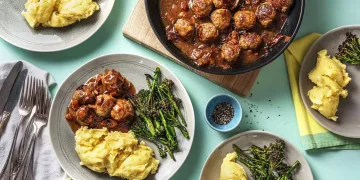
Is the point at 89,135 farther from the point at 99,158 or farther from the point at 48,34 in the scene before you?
the point at 48,34

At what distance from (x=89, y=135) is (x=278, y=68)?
197 centimetres

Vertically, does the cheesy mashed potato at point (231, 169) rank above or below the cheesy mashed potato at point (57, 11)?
below

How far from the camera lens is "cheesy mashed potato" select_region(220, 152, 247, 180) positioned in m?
4.96

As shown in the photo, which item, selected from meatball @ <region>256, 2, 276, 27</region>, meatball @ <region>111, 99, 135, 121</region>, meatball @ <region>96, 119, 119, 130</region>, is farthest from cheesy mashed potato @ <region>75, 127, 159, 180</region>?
meatball @ <region>256, 2, 276, 27</region>

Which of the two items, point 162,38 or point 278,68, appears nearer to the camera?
point 162,38

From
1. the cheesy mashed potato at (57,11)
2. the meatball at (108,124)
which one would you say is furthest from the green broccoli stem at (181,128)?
the cheesy mashed potato at (57,11)

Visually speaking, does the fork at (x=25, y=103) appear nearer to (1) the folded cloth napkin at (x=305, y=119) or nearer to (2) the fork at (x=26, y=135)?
(2) the fork at (x=26, y=135)

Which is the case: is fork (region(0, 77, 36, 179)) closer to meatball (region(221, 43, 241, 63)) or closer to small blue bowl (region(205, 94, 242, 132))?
small blue bowl (region(205, 94, 242, 132))

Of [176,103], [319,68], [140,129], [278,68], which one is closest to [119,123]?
[140,129]

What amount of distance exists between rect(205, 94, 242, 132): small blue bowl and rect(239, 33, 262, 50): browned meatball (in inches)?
20.9

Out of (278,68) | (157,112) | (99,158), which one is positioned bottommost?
(99,158)

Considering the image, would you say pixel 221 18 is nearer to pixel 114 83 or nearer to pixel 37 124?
pixel 114 83

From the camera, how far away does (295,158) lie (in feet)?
16.7

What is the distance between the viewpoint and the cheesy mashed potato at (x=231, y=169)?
16.3 ft
